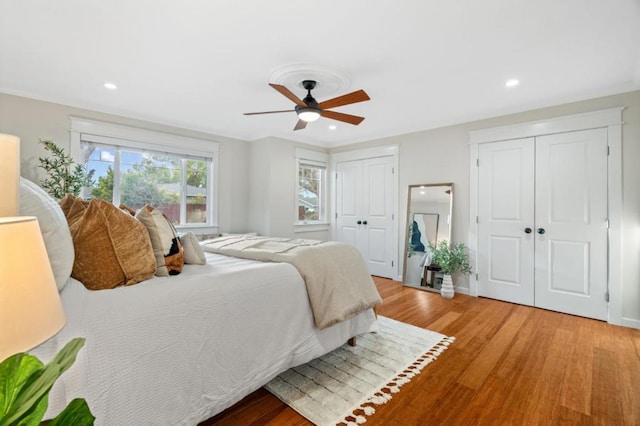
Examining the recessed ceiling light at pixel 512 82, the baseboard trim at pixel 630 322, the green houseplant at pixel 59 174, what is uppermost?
the recessed ceiling light at pixel 512 82

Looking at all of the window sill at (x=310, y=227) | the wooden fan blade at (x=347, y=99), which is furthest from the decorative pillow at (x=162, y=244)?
the window sill at (x=310, y=227)

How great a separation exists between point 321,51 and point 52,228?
6.86 ft

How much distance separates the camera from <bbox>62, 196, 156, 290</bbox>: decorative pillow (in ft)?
4.33

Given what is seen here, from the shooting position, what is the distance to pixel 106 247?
1363 millimetres

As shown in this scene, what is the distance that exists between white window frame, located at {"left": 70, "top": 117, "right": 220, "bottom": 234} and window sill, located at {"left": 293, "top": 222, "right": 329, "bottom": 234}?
133 cm

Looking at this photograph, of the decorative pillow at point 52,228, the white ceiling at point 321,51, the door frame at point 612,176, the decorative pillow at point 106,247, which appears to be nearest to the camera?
the decorative pillow at point 52,228

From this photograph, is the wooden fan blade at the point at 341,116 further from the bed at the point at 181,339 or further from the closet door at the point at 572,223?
the closet door at the point at 572,223

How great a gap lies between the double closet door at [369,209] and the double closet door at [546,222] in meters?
1.38

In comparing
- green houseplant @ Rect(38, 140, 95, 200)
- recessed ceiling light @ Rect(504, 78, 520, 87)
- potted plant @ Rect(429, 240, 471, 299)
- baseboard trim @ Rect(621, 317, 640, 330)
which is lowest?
baseboard trim @ Rect(621, 317, 640, 330)

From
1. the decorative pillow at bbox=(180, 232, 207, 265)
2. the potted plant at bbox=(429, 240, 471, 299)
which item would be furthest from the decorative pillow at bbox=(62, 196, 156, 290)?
the potted plant at bbox=(429, 240, 471, 299)

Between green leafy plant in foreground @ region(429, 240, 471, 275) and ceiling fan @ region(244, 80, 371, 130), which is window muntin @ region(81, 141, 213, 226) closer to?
ceiling fan @ region(244, 80, 371, 130)

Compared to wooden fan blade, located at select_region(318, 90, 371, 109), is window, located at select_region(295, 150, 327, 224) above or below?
below

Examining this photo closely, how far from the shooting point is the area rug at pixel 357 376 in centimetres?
170

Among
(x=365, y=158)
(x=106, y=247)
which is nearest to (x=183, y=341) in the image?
(x=106, y=247)
